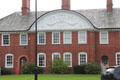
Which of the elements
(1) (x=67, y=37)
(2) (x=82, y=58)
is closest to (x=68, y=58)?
(2) (x=82, y=58)

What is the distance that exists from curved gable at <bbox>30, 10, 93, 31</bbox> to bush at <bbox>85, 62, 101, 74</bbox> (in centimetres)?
487

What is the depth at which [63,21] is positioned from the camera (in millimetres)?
40312

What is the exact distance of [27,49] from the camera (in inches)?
1642

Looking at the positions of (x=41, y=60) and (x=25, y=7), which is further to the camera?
(x=25, y=7)

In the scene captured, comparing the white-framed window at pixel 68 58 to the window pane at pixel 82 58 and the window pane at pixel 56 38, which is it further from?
the window pane at pixel 56 38

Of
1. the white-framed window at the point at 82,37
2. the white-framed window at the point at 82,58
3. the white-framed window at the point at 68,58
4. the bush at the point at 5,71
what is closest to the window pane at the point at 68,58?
the white-framed window at the point at 68,58

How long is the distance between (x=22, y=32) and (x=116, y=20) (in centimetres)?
1274

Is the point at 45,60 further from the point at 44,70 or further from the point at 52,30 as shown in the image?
the point at 52,30

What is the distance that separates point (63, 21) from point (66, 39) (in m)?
2.40

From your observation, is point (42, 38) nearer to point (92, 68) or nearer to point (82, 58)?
point (82, 58)

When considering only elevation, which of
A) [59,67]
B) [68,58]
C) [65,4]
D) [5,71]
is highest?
[65,4]

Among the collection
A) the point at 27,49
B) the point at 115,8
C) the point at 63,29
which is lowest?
the point at 27,49

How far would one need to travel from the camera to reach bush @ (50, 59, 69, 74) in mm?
38116

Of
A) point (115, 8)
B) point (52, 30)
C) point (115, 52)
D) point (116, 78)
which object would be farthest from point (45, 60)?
point (116, 78)
